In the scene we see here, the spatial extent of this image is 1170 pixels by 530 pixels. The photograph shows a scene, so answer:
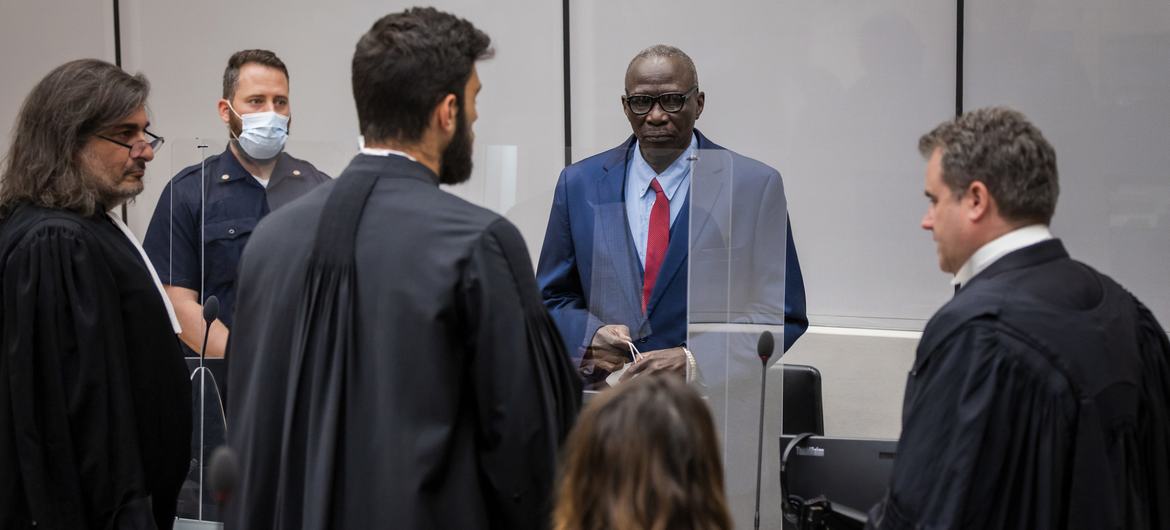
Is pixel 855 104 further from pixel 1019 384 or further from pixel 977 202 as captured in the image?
pixel 1019 384

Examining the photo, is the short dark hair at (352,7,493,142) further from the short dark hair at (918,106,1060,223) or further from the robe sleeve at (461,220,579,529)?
the short dark hair at (918,106,1060,223)

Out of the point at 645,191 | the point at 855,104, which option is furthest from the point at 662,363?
the point at 855,104

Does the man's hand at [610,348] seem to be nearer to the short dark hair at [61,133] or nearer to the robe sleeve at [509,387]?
the robe sleeve at [509,387]

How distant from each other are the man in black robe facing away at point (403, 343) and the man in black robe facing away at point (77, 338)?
0.54 metres

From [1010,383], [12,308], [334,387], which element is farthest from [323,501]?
[1010,383]

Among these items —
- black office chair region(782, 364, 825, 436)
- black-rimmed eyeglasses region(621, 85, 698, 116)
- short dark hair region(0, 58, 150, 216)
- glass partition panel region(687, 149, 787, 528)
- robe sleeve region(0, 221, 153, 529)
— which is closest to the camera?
robe sleeve region(0, 221, 153, 529)

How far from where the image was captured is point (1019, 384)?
1.90 meters

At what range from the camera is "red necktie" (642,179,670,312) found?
3.03 metres

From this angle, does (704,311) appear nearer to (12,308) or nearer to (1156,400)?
(1156,400)

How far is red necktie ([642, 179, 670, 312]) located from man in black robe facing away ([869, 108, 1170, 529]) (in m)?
1.09

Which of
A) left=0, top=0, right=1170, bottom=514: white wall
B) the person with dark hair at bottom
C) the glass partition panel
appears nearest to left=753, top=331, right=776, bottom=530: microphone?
the glass partition panel

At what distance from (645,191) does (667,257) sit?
210 millimetres

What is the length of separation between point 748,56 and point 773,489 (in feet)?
7.27

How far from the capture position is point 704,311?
2.88 m
